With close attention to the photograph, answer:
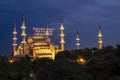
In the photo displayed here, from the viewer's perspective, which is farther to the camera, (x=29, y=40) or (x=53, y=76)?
(x=29, y=40)

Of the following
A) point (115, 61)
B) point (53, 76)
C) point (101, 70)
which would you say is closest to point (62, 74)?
point (53, 76)

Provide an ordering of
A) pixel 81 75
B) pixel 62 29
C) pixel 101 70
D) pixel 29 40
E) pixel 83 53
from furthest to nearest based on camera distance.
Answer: pixel 29 40
pixel 62 29
pixel 83 53
pixel 101 70
pixel 81 75

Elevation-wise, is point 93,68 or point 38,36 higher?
point 38,36

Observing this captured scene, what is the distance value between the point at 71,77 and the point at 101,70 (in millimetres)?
6954

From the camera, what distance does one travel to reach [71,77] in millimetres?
17516

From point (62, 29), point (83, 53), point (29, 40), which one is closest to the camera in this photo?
point (83, 53)

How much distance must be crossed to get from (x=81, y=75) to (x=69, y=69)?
5.85ft

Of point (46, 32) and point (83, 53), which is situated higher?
point (46, 32)

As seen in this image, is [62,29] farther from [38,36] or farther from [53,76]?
[53,76]

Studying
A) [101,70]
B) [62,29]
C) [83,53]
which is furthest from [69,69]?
[62,29]

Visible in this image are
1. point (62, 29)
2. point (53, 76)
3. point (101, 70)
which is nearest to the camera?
point (53, 76)

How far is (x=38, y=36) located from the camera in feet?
505

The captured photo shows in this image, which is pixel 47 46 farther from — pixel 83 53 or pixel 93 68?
pixel 93 68

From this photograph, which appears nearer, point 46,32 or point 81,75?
point 81,75
